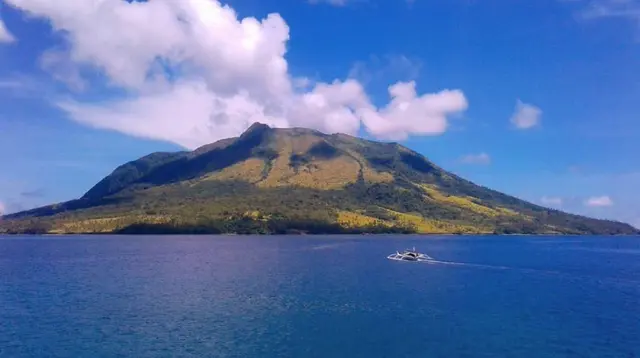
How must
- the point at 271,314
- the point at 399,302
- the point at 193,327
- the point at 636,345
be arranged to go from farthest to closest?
the point at 399,302
the point at 271,314
the point at 193,327
the point at 636,345

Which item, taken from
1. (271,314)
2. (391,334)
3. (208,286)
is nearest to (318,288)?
(208,286)

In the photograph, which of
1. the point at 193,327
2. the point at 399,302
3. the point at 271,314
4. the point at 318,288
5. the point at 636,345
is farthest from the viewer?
the point at 318,288

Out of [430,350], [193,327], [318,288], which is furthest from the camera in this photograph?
[318,288]

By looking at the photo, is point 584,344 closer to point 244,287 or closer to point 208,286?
point 244,287

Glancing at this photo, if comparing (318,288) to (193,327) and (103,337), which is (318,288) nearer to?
(193,327)

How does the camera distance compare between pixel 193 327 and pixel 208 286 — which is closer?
pixel 193 327

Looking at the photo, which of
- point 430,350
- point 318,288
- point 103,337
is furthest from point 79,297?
point 430,350
